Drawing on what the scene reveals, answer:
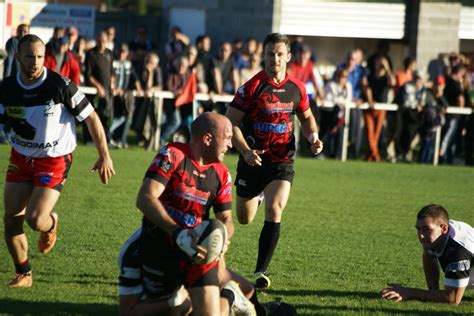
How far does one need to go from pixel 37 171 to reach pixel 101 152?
540mm

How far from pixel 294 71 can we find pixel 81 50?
4269 millimetres

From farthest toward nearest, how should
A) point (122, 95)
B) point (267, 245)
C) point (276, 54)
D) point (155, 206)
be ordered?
1. point (122, 95)
2. point (276, 54)
3. point (267, 245)
4. point (155, 206)

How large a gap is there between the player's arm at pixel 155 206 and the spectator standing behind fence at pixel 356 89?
13.5m

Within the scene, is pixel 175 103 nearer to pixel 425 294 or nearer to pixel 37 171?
pixel 37 171

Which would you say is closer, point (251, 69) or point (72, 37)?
point (251, 69)

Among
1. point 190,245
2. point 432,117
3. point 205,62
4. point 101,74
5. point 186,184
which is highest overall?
point 205,62

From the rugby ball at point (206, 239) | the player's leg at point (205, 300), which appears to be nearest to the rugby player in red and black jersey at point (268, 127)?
the player's leg at point (205, 300)

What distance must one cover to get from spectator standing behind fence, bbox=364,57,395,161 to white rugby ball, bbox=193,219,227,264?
1365 cm

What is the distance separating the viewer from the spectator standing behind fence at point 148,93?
59.7 ft

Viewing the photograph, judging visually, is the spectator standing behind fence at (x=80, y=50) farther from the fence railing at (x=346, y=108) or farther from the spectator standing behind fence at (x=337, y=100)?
the spectator standing behind fence at (x=337, y=100)

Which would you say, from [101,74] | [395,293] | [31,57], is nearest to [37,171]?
[31,57]

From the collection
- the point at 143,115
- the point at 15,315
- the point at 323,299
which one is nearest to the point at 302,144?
the point at 143,115

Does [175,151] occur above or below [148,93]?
below

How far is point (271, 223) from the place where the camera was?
26.5ft
